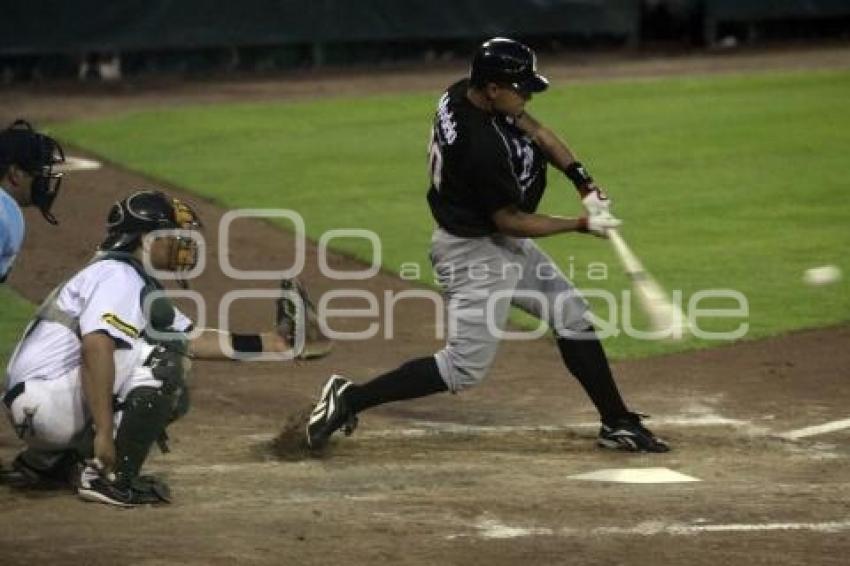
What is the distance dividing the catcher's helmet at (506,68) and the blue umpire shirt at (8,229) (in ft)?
6.14

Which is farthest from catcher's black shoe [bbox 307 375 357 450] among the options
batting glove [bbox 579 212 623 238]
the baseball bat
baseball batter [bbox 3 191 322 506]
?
the baseball bat

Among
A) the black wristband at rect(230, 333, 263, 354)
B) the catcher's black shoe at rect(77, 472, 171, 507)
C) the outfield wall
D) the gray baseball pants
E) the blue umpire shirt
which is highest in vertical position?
the outfield wall

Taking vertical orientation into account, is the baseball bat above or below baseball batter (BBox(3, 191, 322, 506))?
above

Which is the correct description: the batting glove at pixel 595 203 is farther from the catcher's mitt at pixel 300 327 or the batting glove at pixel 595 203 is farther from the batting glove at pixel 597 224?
the catcher's mitt at pixel 300 327

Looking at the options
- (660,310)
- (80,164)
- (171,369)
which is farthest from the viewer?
(80,164)

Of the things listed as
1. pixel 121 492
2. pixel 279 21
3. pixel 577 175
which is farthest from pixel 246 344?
pixel 279 21

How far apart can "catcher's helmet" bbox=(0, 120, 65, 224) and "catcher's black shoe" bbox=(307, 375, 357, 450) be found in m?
1.36

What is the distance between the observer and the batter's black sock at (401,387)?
7.43 m

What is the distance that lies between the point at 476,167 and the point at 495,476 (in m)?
1.21

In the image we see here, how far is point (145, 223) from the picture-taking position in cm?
656

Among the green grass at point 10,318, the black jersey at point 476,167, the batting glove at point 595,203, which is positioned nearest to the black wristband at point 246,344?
the black jersey at point 476,167

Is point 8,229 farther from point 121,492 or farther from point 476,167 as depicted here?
point 476,167

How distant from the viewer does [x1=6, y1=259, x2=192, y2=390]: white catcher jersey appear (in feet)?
20.9

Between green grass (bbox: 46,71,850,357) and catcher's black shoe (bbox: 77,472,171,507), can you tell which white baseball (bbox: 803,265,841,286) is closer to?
green grass (bbox: 46,71,850,357)
